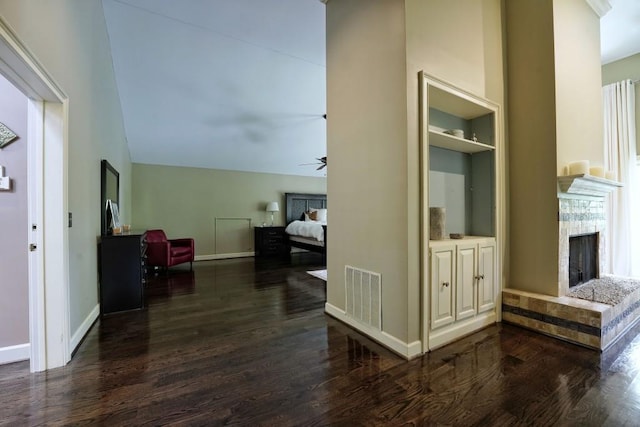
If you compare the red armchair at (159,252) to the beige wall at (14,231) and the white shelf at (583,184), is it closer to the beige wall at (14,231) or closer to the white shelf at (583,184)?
the beige wall at (14,231)

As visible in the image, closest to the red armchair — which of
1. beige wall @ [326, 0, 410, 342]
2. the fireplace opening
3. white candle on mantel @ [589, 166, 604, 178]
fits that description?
beige wall @ [326, 0, 410, 342]

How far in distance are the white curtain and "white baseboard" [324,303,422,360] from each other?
3.76m

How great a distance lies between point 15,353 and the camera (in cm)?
195

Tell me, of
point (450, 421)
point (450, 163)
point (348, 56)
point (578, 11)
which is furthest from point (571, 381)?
point (578, 11)

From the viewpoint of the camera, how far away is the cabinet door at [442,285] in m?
2.12

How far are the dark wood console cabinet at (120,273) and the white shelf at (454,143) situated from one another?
3196mm

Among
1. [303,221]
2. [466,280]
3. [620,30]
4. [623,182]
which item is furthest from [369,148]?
[303,221]

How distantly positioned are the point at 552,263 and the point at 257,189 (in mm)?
5925

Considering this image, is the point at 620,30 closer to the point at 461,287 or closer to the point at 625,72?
the point at 625,72

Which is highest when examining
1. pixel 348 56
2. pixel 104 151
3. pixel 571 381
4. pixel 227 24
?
pixel 227 24

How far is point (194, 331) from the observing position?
246 cm

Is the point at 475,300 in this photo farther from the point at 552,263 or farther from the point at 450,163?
the point at 450,163

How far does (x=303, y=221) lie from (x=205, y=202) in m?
2.34

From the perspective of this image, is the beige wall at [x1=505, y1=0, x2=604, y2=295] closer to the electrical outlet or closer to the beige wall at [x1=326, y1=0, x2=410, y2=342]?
the beige wall at [x1=326, y1=0, x2=410, y2=342]
